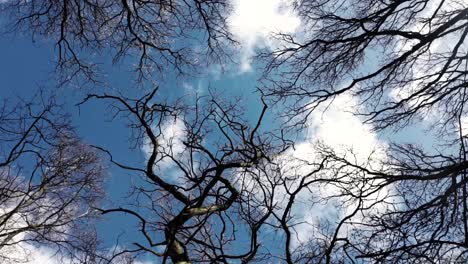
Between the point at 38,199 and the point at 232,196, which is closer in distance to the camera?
the point at 232,196

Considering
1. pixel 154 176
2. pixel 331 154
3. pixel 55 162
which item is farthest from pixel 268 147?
pixel 55 162

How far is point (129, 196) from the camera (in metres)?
6.18

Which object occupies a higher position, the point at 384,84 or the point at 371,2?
the point at 371,2

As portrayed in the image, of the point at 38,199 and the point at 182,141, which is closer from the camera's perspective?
the point at 182,141

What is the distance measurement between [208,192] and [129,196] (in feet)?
3.94

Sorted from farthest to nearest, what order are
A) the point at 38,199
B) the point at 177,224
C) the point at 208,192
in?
the point at 38,199 → the point at 208,192 → the point at 177,224

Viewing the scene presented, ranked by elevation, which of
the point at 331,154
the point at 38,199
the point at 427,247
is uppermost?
the point at 38,199

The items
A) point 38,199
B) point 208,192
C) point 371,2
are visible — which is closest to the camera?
point 208,192

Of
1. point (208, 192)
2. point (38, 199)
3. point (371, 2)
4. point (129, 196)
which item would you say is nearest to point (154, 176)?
point (129, 196)

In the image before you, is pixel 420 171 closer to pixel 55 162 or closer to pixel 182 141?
pixel 182 141

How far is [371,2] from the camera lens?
20.8 ft

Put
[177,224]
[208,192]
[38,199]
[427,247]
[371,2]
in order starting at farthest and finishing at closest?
[38,199] → [371,2] → [208,192] → [177,224] → [427,247]

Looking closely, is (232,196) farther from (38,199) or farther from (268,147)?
(38,199)

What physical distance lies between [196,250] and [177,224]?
822mm
